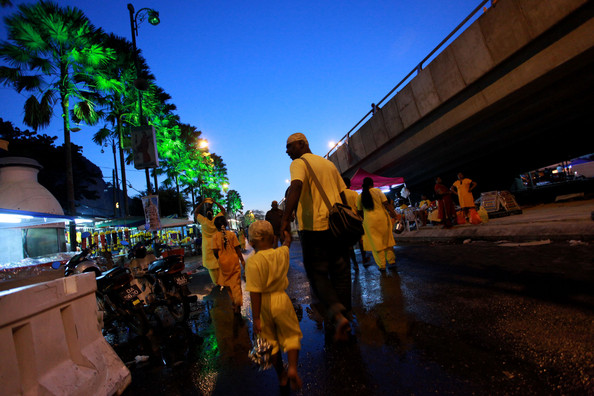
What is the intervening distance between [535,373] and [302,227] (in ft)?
6.57

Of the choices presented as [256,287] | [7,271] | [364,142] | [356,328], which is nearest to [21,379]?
[256,287]

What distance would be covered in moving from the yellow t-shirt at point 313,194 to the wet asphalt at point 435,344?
0.95 m

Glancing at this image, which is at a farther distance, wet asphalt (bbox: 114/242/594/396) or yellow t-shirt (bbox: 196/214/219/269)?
yellow t-shirt (bbox: 196/214/219/269)

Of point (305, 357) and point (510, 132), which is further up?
point (510, 132)

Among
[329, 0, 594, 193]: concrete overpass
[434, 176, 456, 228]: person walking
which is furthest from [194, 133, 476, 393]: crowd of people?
[434, 176, 456, 228]: person walking

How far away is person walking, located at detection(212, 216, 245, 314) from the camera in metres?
4.82

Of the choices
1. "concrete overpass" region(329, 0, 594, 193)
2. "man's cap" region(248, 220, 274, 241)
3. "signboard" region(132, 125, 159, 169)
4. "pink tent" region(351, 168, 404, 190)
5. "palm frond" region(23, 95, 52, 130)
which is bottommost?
"man's cap" region(248, 220, 274, 241)

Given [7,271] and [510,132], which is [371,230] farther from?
[510,132]

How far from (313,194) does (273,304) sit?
114cm

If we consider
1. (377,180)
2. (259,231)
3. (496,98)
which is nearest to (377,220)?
(259,231)

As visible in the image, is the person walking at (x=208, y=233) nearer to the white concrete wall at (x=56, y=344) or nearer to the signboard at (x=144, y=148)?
the white concrete wall at (x=56, y=344)

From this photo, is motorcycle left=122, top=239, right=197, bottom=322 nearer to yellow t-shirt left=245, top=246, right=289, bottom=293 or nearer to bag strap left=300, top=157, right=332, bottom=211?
yellow t-shirt left=245, top=246, right=289, bottom=293

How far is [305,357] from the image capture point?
2680mm

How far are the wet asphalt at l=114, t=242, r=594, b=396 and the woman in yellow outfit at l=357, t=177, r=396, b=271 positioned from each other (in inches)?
37.1
